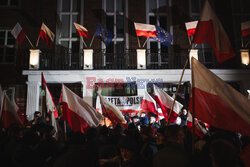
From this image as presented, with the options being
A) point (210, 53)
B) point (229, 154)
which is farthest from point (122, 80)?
point (229, 154)

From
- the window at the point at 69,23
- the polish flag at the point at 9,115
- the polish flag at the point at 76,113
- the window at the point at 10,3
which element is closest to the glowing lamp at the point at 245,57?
the window at the point at 69,23

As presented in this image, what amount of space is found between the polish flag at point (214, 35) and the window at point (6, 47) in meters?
13.1

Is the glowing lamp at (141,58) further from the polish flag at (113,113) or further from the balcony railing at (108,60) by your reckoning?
the polish flag at (113,113)

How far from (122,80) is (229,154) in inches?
421

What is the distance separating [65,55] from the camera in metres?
14.1

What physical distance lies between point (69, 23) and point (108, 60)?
12.9 feet

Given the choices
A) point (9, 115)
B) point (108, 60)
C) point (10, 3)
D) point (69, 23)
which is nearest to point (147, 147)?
point (9, 115)

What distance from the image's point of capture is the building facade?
12.8 meters

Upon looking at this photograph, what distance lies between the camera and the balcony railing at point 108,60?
44.7ft

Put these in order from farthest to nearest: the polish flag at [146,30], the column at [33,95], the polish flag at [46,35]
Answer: the column at [33,95] → the polish flag at [46,35] → the polish flag at [146,30]

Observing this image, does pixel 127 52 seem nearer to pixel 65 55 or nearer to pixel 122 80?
pixel 122 80

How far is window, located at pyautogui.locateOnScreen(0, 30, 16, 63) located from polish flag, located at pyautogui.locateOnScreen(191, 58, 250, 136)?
44.0 ft

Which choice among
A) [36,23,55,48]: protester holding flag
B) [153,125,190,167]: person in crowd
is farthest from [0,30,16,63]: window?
[153,125,190,167]: person in crowd

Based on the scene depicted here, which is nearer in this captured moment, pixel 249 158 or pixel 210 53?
pixel 249 158
